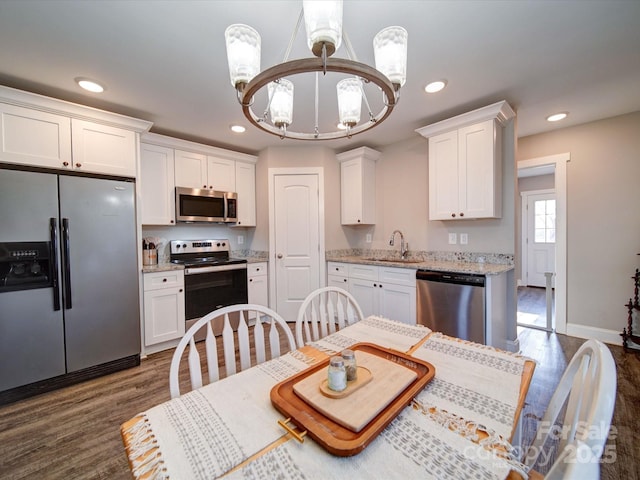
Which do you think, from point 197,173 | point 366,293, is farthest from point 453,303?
point 197,173

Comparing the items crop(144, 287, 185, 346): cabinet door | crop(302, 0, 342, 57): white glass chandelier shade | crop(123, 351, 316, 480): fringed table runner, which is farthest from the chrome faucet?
crop(302, 0, 342, 57): white glass chandelier shade

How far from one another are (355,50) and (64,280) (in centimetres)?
278

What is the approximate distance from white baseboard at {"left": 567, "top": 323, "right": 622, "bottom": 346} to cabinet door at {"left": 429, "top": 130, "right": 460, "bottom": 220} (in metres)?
1.94

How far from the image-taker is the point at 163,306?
275cm

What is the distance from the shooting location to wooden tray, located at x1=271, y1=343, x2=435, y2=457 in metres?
0.68

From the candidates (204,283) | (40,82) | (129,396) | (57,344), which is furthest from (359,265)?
(40,82)

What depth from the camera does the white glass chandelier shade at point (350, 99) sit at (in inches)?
48.9

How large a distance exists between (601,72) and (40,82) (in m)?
Result: 4.22

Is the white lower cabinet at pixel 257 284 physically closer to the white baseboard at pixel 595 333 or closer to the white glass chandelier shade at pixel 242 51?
the white glass chandelier shade at pixel 242 51

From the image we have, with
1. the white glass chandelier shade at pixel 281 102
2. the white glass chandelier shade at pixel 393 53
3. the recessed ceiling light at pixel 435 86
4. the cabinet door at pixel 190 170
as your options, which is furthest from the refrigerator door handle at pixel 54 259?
the recessed ceiling light at pixel 435 86

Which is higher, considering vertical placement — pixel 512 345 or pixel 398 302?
pixel 398 302

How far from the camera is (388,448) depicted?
2.27 feet

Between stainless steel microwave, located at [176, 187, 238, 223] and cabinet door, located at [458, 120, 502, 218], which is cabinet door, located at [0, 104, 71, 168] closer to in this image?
stainless steel microwave, located at [176, 187, 238, 223]

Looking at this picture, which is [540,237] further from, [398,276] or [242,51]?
[242,51]
